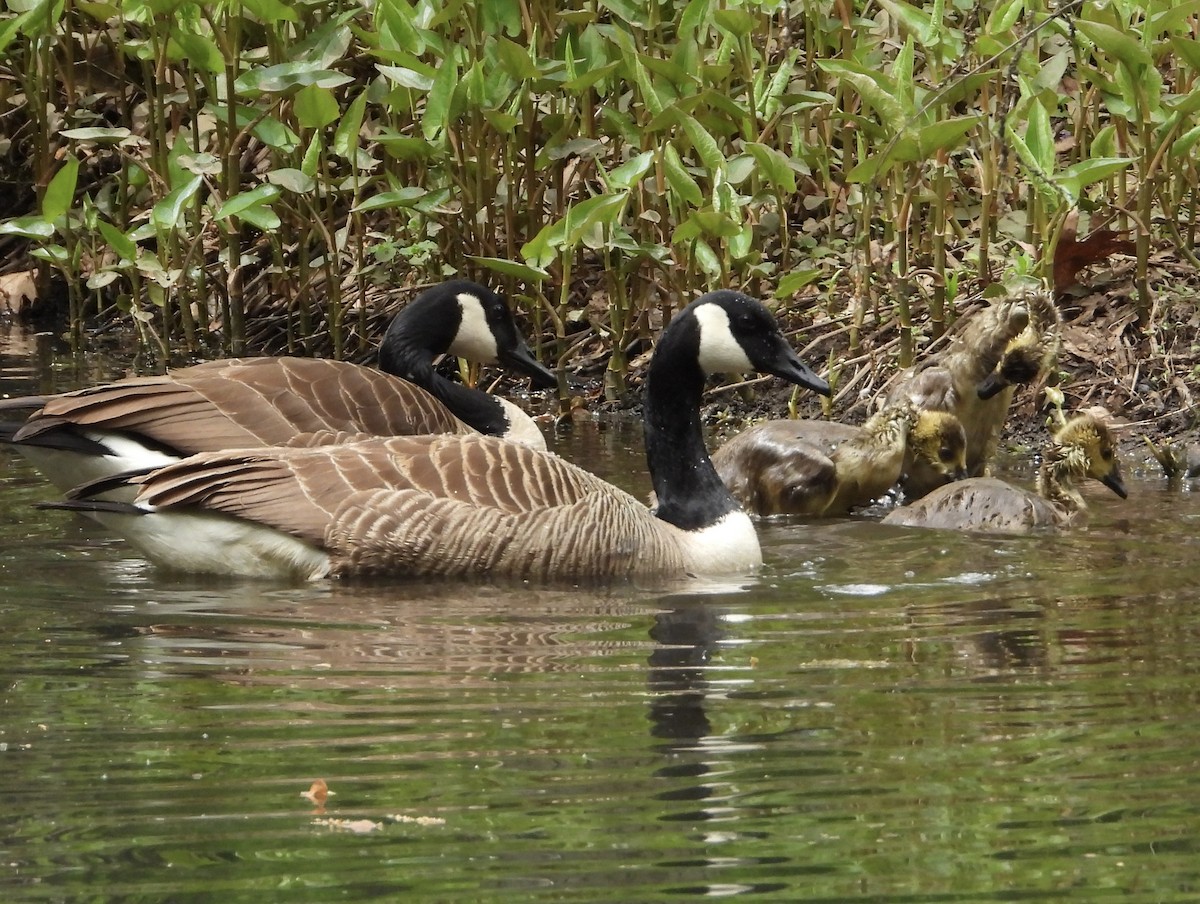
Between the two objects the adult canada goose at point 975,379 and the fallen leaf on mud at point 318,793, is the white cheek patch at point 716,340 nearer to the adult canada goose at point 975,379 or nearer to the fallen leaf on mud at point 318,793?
the adult canada goose at point 975,379

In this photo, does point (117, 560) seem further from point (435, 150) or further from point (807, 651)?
point (435, 150)

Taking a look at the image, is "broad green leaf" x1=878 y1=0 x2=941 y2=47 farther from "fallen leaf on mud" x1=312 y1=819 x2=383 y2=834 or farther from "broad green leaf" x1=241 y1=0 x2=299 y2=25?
"fallen leaf on mud" x1=312 y1=819 x2=383 y2=834

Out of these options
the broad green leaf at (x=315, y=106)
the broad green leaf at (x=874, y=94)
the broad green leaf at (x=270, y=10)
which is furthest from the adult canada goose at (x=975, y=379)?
the broad green leaf at (x=270, y=10)

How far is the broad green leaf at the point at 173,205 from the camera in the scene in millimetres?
9992

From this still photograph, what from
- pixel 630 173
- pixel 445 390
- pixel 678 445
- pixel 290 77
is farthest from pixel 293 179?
pixel 678 445

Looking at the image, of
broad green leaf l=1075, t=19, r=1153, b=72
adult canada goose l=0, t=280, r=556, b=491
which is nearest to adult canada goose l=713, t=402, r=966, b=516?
adult canada goose l=0, t=280, r=556, b=491

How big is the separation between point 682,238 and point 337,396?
7.65ft

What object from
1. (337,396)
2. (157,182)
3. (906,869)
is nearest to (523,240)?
(157,182)

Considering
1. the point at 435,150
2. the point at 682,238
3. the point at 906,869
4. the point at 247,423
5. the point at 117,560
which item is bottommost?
the point at 906,869

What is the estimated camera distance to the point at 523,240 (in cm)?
1066

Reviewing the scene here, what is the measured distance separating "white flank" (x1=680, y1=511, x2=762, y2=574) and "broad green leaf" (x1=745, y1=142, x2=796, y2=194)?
2.78 m

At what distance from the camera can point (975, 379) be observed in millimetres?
8547

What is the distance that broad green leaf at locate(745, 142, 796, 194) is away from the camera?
9.20 m

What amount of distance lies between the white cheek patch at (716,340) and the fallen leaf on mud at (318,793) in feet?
12.9
